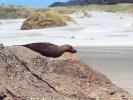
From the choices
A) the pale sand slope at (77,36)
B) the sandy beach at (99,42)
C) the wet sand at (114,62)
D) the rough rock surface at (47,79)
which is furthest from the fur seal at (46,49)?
the pale sand slope at (77,36)

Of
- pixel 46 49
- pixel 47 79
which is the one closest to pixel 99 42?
pixel 46 49

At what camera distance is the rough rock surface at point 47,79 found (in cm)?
535

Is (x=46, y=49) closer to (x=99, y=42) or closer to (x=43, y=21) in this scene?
(x=99, y=42)

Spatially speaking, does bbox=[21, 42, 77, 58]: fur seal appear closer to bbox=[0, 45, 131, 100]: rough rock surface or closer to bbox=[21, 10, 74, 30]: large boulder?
bbox=[0, 45, 131, 100]: rough rock surface

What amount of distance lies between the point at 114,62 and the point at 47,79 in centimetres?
694

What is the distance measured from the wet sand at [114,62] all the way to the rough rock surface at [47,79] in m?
2.31

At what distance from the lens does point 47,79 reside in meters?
5.67

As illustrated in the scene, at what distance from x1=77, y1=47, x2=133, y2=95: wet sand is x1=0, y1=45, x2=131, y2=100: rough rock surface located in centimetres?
231

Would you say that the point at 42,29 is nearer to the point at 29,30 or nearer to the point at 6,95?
the point at 29,30

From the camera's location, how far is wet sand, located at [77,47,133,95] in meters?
9.54

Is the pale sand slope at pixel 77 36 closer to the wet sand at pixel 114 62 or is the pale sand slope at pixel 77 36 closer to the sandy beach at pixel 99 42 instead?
the sandy beach at pixel 99 42

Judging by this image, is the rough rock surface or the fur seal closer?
the rough rock surface

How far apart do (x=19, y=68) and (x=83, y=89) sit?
69 centimetres

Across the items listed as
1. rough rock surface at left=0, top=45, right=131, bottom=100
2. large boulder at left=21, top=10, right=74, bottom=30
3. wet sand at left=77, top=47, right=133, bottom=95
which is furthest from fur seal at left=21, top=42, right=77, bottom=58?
large boulder at left=21, top=10, right=74, bottom=30
